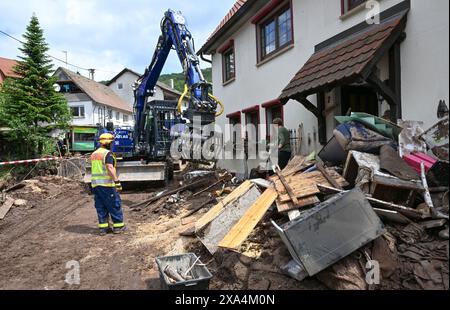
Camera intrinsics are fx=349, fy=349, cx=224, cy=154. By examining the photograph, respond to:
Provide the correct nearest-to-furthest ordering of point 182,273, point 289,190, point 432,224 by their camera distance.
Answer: point 432,224
point 182,273
point 289,190

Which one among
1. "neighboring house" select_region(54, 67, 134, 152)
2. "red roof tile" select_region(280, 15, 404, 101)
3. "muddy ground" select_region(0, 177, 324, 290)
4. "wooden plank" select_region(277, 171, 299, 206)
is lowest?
"muddy ground" select_region(0, 177, 324, 290)

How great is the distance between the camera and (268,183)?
18.9 ft

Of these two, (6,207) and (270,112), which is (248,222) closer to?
(270,112)

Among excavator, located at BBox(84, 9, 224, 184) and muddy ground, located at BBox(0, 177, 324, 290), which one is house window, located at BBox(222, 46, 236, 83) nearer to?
excavator, located at BBox(84, 9, 224, 184)

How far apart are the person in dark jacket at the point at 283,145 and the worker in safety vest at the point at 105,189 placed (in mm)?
3756

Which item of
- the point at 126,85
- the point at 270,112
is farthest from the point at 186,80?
the point at 126,85

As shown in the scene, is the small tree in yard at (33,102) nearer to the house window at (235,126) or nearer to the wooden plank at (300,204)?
the house window at (235,126)

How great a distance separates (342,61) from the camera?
618 cm

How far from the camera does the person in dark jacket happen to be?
8.12 meters

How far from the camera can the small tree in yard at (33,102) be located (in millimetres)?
18172

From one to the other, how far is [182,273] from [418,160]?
346 centimetres

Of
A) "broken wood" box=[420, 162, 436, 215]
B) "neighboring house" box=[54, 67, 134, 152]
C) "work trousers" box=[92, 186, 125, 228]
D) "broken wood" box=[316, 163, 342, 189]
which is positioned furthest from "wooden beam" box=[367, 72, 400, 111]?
"neighboring house" box=[54, 67, 134, 152]
